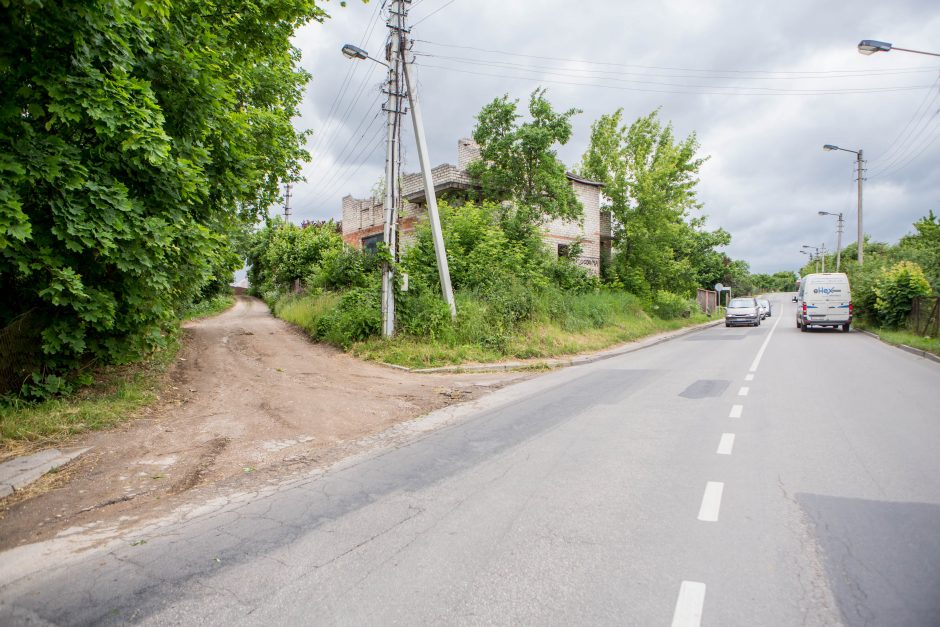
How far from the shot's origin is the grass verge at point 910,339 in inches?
601

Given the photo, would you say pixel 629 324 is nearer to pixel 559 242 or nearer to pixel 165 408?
pixel 559 242

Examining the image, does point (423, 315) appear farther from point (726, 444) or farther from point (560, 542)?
point (560, 542)

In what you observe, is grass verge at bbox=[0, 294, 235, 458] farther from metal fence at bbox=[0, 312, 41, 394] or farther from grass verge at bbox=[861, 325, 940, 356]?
grass verge at bbox=[861, 325, 940, 356]

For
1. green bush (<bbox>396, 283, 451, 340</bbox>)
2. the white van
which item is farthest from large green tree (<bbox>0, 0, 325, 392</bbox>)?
the white van

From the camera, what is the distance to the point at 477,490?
4.55 meters

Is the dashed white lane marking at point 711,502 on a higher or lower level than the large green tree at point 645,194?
lower

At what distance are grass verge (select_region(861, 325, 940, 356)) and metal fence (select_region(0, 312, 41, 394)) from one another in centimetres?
1969

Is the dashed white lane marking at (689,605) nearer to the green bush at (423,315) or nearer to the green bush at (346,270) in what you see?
the green bush at (423,315)

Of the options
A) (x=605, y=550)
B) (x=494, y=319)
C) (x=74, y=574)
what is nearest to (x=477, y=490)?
(x=605, y=550)

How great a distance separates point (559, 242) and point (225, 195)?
18613mm

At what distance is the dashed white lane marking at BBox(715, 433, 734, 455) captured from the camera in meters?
5.54

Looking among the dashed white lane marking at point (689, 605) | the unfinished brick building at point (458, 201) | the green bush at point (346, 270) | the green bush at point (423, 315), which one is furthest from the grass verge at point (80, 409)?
the unfinished brick building at point (458, 201)

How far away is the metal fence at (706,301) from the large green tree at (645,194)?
1836 centimetres

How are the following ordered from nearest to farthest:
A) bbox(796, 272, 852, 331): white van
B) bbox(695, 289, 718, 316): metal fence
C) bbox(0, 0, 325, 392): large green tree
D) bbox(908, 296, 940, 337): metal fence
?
1. bbox(0, 0, 325, 392): large green tree
2. bbox(908, 296, 940, 337): metal fence
3. bbox(796, 272, 852, 331): white van
4. bbox(695, 289, 718, 316): metal fence
